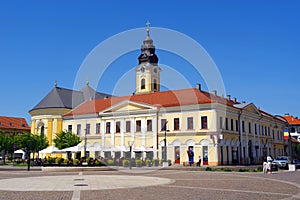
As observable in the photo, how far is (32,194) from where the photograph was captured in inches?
502

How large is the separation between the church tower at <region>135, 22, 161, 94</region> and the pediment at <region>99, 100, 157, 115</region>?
16.1 metres

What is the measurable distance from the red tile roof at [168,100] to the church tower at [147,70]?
9943 millimetres

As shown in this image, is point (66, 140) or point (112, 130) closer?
point (66, 140)

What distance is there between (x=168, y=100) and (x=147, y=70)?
63.2ft

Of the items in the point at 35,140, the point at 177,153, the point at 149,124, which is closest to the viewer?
the point at 177,153

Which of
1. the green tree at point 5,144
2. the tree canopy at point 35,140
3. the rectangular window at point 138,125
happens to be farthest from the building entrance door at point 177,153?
the green tree at point 5,144

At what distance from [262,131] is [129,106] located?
81.1ft

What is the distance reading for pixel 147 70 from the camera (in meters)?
69.1

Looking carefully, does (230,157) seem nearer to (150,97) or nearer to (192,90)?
(192,90)

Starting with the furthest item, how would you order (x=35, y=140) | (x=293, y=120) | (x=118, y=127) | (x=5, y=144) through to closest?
(x=293, y=120), (x=5, y=144), (x=35, y=140), (x=118, y=127)

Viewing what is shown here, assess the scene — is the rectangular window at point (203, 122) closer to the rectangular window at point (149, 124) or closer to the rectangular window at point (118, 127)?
the rectangular window at point (149, 124)

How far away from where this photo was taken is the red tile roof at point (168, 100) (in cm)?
4803

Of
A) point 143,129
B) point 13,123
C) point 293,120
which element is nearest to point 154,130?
point 143,129

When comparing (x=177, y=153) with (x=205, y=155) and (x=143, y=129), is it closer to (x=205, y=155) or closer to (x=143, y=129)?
(x=205, y=155)
